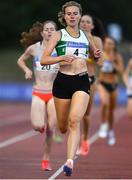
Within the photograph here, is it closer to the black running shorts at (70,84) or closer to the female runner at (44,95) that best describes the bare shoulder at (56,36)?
the black running shorts at (70,84)

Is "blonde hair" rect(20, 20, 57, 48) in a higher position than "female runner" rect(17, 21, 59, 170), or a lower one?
higher

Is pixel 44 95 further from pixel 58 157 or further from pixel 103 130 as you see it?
pixel 103 130

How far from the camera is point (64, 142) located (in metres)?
17.8

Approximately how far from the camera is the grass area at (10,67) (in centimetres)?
4749

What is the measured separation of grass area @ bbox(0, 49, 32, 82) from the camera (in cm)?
4749

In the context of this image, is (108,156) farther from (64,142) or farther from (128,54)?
(128,54)

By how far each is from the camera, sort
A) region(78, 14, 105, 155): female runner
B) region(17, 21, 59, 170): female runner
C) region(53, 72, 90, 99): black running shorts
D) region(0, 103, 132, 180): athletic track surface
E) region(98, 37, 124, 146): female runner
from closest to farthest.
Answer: region(53, 72, 90, 99): black running shorts < region(0, 103, 132, 180): athletic track surface < region(17, 21, 59, 170): female runner < region(78, 14, 105, 155): female runner < region(98, 37, 124, 146): female runner

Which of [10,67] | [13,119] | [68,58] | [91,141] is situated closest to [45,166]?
[68,58]

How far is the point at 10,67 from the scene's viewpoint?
1977 inches

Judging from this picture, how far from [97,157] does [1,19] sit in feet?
145

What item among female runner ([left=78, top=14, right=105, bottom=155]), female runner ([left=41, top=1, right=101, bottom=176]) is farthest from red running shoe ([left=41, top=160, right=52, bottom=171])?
female runner ([left=78, top=14, right=105, bottom=155])

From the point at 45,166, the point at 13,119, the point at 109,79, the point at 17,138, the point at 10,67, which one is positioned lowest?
the point at 10,67

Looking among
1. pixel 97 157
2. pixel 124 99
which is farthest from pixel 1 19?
pixel 97 157

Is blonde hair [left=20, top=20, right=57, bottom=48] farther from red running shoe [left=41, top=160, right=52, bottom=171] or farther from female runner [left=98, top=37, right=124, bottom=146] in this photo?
female runner [left=98, top=37, right=124, bottom=146]
